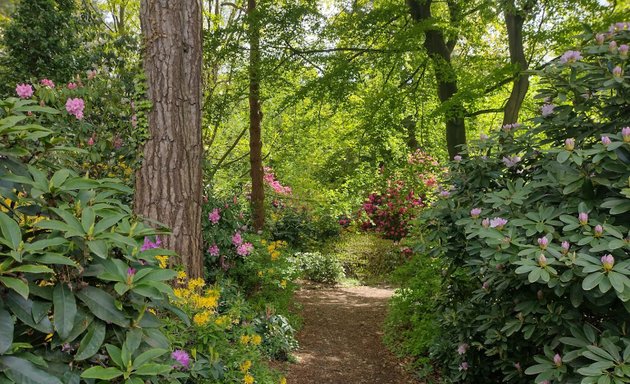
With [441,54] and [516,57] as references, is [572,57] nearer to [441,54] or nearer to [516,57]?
[516,57]

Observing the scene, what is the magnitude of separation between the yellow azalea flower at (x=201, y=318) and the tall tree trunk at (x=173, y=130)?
2.34 ft

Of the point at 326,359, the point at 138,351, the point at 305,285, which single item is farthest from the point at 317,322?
the point at 138,351

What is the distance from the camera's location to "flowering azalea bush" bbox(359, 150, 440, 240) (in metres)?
10.5

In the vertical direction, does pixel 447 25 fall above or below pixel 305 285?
above

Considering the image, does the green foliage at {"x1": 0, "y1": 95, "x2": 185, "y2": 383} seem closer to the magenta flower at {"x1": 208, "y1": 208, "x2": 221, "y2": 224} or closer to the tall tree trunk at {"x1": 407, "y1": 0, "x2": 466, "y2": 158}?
the magenta flower at {"x1": 208, "y1": 208, "x2": 221, "y2": 224}

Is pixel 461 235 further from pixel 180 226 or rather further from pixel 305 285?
pixel 305 285

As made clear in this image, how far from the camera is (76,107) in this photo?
3.55 meters

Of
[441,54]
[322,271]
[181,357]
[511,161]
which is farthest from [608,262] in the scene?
[322,271]

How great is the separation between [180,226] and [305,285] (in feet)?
18.1


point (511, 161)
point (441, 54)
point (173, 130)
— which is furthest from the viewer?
point (441, 54)

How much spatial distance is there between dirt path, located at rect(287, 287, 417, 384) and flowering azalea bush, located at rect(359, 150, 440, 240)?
10.2ft

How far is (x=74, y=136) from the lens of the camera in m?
3.59

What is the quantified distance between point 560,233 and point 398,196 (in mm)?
8494

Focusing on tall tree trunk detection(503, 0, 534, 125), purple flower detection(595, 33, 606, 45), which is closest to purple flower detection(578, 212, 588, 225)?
purple flower detection(595, 33, 606, 45)
